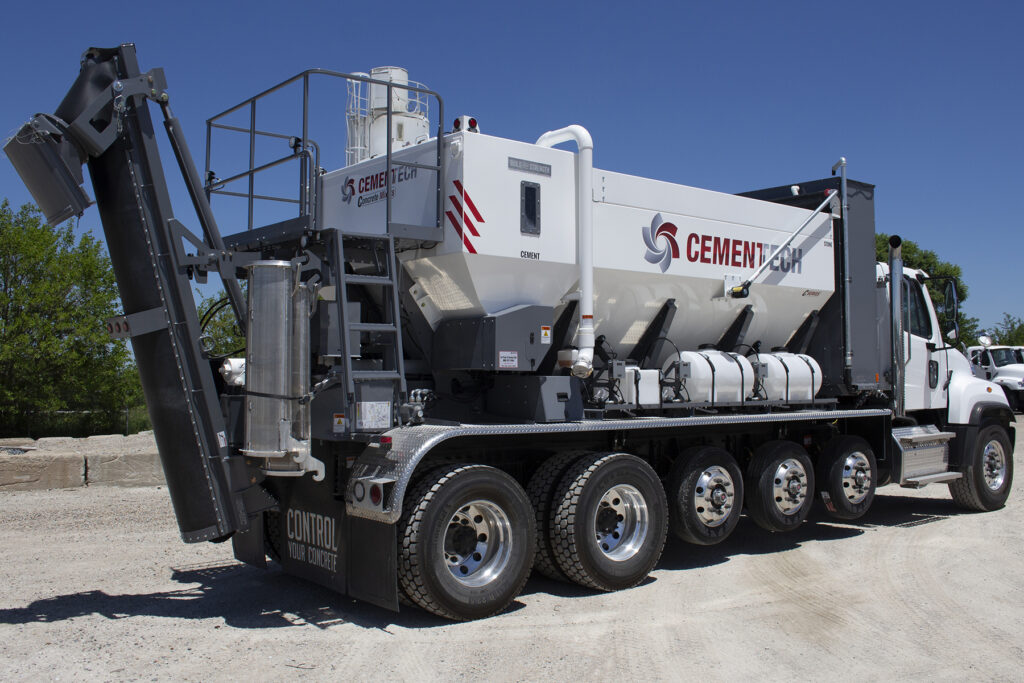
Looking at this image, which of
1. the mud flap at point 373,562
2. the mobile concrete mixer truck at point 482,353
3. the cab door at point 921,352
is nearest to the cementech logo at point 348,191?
the mobile concrete mixer truck at point 482,353

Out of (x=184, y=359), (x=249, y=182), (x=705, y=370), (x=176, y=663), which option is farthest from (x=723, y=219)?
(x=176, y=663)

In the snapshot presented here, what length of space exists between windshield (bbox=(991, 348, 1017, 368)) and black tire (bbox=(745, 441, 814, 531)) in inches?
1009

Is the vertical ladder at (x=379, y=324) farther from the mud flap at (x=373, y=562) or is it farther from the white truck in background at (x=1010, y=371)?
the white truck in background at (x=1010, y=371)

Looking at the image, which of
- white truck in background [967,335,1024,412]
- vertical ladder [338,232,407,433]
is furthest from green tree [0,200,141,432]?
white truck in background [967,335,1024,412]

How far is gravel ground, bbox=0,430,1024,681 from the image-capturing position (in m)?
5.16

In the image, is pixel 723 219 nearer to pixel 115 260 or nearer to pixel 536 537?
pixel 536 537

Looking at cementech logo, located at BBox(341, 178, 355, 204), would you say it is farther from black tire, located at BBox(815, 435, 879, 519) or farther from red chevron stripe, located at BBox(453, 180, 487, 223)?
black tire, located at BBox(815, 435, 879, 519)

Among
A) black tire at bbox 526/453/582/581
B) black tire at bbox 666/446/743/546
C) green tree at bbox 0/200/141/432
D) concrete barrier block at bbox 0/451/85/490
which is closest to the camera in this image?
black tire at bbox 526/453/582/581

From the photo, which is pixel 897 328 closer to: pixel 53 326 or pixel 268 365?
pixel 268 365

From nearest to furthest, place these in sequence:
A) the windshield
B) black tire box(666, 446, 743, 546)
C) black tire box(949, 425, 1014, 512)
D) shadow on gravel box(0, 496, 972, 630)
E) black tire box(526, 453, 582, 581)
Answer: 1. shadow on gravel box(0, 496, 972, 630)
2. black tire box(526, 453, 582, 581)
3. black tire box(666, 446, 743, 546)
4. black tire box(949, 425, 1014, 512)
5. the windshield

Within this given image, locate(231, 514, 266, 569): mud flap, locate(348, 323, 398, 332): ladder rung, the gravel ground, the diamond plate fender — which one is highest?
locate(348, 323, 398, 332): ladder rung

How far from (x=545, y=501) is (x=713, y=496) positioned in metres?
1.99

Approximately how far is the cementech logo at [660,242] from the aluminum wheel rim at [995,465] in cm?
601

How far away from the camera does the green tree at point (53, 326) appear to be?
1731 centimetres
